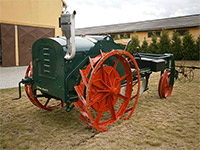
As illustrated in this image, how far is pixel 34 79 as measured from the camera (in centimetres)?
362

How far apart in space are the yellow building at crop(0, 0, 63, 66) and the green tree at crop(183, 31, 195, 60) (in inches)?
440

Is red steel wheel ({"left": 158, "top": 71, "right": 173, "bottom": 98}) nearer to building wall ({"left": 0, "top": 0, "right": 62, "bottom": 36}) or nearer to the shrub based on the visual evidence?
building wall ({"left": 0, "top": 0, "right": 62, "bottom": 36})

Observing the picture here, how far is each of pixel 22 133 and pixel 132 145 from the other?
1.87 metres

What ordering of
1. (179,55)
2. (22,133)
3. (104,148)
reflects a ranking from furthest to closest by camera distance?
(179,55) → (22,133) → (104,148)

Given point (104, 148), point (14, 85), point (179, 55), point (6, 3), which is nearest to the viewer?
point (104, 148)

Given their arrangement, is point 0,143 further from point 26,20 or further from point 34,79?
point 26,20

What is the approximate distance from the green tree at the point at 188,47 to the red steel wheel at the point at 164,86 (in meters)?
12.2

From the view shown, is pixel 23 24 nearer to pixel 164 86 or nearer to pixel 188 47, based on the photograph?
pixel 164 86

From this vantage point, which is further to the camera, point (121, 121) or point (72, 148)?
point (121, 121)

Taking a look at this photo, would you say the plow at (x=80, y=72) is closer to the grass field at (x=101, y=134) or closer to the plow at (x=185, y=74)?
the grass field at (x=101, y=134)

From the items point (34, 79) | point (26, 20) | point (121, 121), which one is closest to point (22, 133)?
point (34, 79)

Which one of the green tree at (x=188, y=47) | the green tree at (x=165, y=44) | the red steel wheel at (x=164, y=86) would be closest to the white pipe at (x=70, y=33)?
the red steel wheel at (x=164, y=86)

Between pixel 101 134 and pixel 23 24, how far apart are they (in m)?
10.3

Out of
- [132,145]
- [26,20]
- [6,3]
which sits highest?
[6,3]
